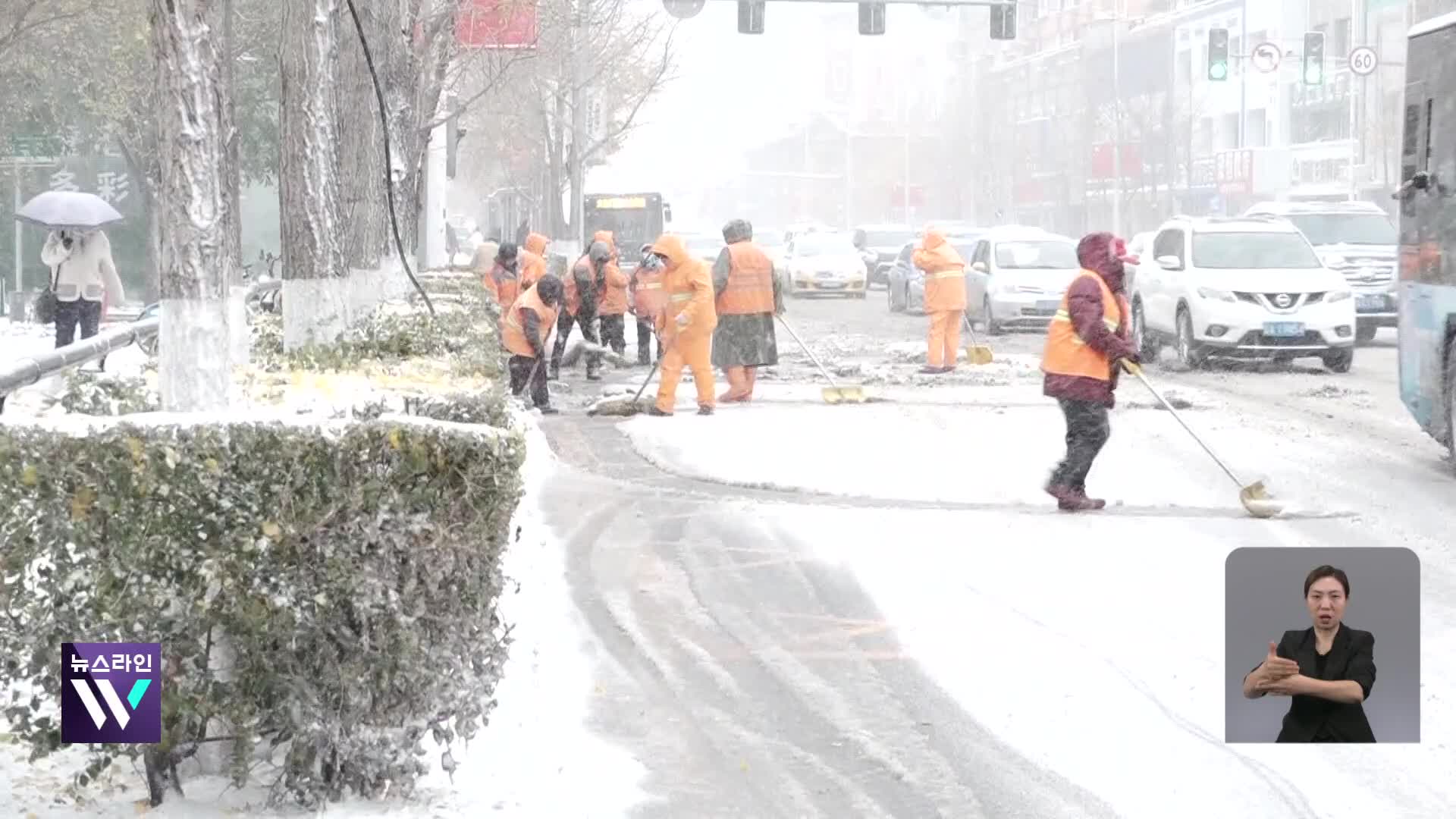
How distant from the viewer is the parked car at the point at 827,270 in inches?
1702

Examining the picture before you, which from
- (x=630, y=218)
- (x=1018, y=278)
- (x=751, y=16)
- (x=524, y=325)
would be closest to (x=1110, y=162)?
(x=630, y=218)

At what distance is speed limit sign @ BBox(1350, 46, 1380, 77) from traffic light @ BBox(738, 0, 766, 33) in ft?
52.8

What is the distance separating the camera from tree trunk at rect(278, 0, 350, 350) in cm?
1410

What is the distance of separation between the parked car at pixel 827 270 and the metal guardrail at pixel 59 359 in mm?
29336

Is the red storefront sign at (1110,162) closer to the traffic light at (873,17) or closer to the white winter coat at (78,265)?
the traffic light at (873,17)

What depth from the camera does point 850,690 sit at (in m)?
7.23

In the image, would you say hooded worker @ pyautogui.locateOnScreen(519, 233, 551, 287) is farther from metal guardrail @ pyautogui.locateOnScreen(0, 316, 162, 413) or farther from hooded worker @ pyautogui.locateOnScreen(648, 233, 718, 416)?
metal guardrail @ pyautogui.locateOnScreen(0, 316, 162, 413)

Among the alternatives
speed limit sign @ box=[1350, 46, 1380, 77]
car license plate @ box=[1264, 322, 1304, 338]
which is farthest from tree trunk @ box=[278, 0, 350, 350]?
speed limit sign @ box=[1350, 46, 1380, 77]

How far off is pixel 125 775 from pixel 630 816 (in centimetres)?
146

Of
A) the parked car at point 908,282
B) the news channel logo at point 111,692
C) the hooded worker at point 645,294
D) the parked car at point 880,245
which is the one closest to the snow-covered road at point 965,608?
the news channel logo at point 111,692

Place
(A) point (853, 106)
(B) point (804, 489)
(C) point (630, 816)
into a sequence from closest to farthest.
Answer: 1. (C) point (630, 816)
2. (B) point (804, 489)
3. (A) point (853, 106)

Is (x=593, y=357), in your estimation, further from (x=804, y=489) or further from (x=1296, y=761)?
(x=1296, y=761)

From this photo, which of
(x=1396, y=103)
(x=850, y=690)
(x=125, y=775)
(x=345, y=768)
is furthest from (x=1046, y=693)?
(x=1396, y=103)

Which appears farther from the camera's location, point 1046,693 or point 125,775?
point 1046,693
